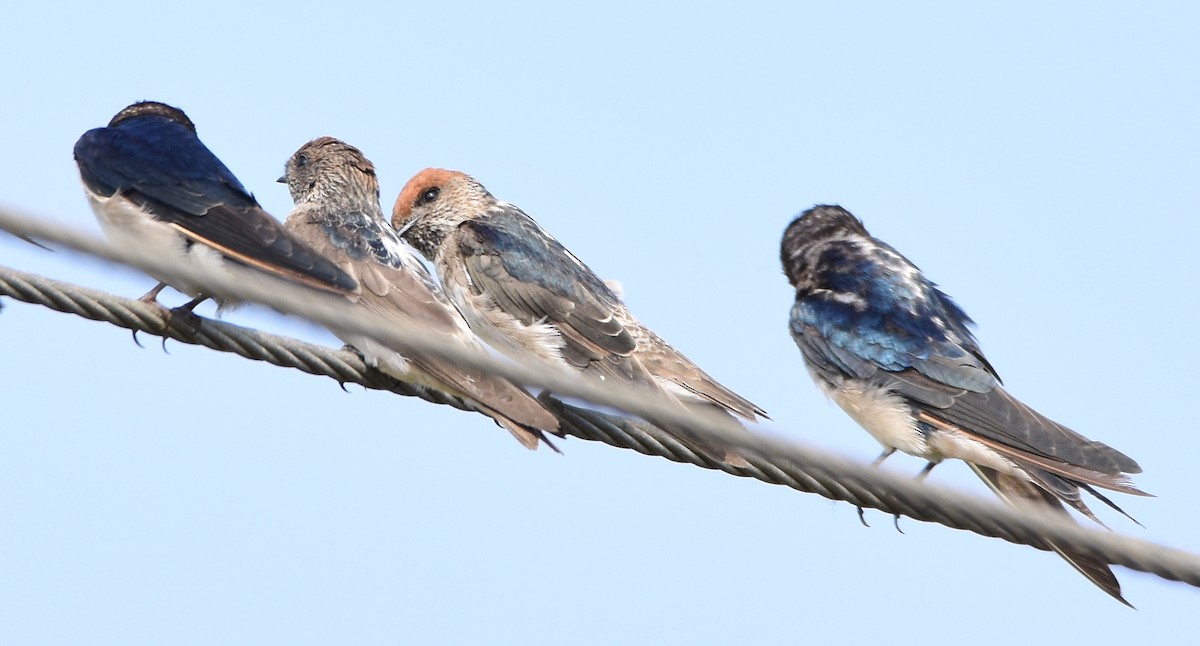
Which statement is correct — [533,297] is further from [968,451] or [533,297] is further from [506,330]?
[968,451]

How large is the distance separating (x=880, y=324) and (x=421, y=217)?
7.95 feet

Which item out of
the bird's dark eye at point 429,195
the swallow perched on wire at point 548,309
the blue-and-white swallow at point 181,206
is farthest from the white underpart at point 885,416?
the blue-and-white swallow at point 181,206

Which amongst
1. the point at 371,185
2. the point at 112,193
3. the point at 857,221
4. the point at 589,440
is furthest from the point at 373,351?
the point at 857,221

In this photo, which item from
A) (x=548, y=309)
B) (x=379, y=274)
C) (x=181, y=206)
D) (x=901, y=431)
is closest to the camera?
(x=181, y=206)

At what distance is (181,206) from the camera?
6137mm

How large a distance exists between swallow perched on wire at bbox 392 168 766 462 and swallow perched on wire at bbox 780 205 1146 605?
0.60 metres

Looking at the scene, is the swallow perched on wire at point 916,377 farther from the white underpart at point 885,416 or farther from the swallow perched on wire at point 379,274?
the swallow perched on wire at point 379,274

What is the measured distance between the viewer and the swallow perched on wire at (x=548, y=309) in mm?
7328

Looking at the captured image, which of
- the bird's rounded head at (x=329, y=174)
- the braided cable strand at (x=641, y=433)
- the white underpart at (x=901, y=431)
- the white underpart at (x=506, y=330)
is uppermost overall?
the bird's rounded head at (x=329, y=174)

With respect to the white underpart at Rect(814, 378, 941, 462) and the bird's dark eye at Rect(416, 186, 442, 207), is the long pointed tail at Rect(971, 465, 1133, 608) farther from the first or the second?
the bird's dark eye at Rect(416, 186, 442, 207)

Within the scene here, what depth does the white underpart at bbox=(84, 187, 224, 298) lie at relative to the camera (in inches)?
234

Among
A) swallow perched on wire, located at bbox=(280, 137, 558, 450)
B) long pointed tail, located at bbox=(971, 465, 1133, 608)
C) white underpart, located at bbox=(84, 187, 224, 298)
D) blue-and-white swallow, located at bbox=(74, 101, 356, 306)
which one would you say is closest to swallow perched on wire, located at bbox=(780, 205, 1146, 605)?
long pointed tail, located at bbox=(971, 465, 1133, 608)

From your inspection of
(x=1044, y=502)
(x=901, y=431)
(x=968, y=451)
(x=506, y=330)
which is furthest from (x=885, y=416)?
(x=506, y=330)

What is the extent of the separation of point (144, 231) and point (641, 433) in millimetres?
2190
